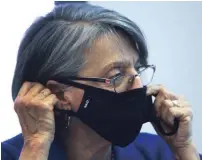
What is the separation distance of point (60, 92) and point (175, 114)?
1.29 ft

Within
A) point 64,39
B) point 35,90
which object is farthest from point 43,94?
point 64,39

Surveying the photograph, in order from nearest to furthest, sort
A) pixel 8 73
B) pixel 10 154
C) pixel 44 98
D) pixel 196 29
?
1. pixel 44 98
2. pixel 10 154
3. pixel 8 73
4. pixel 196 29

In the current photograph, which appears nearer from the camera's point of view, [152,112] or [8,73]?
[152,112]

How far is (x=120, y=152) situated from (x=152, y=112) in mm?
193

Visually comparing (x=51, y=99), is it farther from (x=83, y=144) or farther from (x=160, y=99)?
(x=160, y=99)

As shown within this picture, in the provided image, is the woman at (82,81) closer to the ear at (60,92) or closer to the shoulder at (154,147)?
the ear at (60,92)

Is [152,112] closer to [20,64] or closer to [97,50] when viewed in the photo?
[97,50]

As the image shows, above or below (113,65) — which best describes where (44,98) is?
below

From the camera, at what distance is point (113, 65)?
46.6 inches

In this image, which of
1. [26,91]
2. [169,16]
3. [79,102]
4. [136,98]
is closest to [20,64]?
[26,91]

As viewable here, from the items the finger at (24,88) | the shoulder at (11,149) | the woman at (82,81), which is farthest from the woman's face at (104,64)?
the shoulder at (11,149)

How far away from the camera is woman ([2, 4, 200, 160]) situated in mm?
1183

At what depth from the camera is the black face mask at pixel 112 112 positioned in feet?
3.88

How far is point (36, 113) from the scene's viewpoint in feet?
3.87
